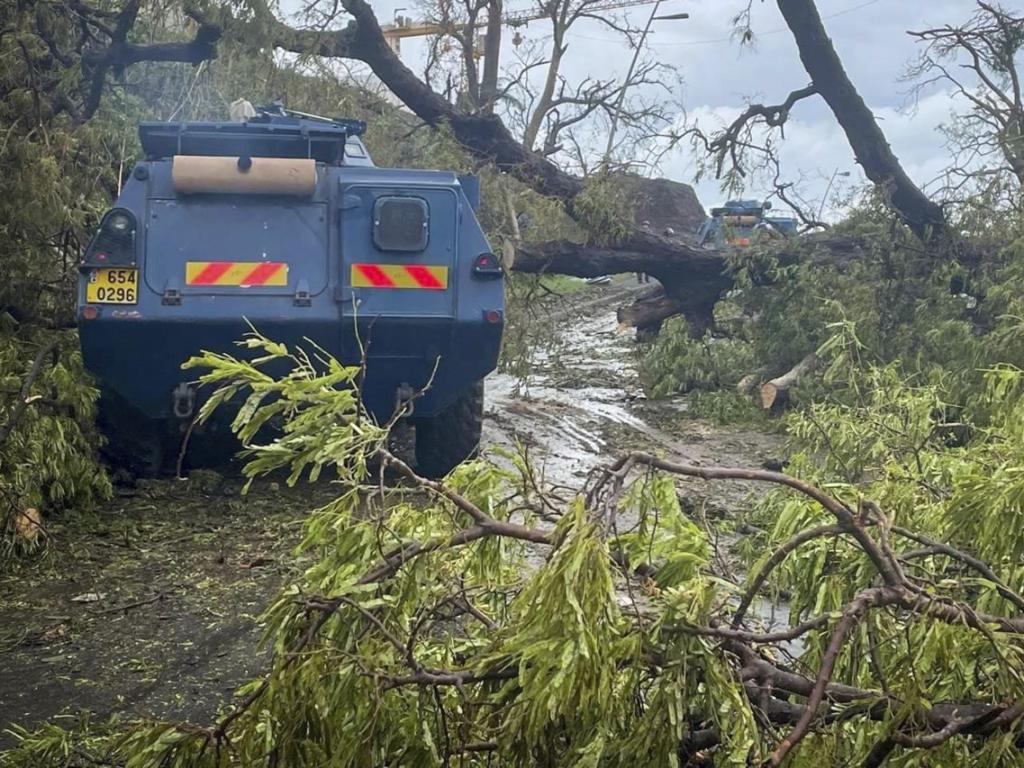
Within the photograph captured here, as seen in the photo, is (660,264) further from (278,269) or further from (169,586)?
(169,586)

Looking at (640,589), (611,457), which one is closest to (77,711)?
(640,589)

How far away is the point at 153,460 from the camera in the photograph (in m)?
7.27

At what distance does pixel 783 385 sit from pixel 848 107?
2.75 m

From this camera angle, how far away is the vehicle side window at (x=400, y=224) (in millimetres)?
6344

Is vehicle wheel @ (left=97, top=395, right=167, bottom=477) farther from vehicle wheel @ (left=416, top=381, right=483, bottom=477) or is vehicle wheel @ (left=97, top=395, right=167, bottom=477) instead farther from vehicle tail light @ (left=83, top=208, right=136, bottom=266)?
vehicle wheel @ (left=416, top=381, right=483, bottom=477)

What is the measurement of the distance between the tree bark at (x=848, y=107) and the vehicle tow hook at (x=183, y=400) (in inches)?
252

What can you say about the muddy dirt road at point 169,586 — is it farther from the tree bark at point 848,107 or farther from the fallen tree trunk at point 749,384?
the tree bark at point 848,107

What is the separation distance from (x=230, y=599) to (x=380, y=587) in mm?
2709

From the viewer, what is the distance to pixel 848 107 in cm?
1094

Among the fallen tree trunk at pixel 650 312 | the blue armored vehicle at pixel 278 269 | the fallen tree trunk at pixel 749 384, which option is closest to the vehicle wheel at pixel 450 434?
the blue armored vehicle at pixel 278 269

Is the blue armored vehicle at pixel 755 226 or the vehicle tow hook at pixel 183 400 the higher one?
the blue armored vehicle at pixel 755 226

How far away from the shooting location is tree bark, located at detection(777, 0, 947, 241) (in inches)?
412

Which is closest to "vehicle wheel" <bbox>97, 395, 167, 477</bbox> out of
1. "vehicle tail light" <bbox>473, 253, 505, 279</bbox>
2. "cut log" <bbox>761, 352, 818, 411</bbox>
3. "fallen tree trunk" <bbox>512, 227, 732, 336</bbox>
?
"vehicle tail light" <bbox>473, 253, 505, 279</bbox>

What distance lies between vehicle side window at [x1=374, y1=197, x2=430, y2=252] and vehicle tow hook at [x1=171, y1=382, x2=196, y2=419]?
1.23m
